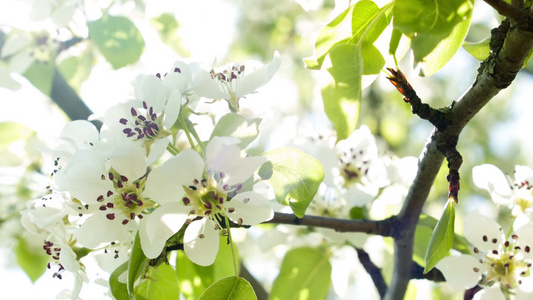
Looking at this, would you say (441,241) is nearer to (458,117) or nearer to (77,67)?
(458,117)

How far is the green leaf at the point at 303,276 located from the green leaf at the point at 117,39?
829mm

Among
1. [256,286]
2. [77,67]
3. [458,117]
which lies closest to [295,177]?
[458,117]

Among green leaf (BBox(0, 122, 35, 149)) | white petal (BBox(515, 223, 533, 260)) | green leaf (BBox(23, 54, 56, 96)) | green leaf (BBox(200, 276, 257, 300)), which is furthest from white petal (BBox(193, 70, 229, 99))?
green leaf (BBox(0, 122, 35, 149))

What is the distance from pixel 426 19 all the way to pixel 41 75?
147 centimetres

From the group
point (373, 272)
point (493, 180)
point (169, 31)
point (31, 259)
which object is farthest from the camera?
point (169, 31)

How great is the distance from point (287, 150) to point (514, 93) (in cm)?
382

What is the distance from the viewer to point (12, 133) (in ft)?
6.17

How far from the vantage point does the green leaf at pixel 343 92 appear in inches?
32.9

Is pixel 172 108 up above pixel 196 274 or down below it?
above

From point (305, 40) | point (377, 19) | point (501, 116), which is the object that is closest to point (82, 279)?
point (377, 19)

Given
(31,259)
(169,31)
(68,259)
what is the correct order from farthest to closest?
1. (169,31)
2. (31,259)
3. (68,259)

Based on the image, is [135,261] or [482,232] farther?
[482,232]

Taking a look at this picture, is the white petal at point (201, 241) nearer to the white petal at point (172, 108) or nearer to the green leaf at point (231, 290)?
the green leaf at point (231, 290)

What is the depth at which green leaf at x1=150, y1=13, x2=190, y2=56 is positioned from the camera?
2.23m
